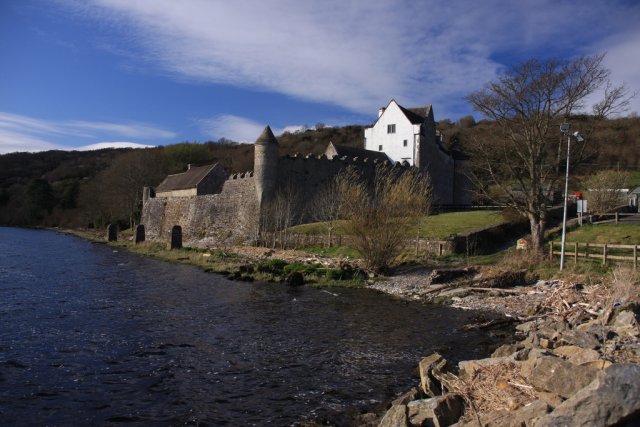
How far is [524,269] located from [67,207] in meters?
87.7

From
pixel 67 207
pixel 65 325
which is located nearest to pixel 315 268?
pixel 65 325

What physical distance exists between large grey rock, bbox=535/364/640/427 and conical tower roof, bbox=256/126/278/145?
33493 mm

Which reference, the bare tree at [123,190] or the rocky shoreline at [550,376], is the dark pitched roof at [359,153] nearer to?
the rocky shoreline at [550,376]

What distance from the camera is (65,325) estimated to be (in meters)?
14.0

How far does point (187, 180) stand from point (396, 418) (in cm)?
4868

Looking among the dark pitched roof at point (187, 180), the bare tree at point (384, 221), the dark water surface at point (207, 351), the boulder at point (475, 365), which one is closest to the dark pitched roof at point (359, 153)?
the dark pitched roof at point (187, 180)

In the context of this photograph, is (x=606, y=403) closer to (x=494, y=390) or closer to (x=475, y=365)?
(x=494, y=390)

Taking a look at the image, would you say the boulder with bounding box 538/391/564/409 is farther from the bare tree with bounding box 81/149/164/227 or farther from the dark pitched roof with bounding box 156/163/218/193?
the bare tree with bounding box 81/149/164/227

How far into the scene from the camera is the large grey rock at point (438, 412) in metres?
6.90

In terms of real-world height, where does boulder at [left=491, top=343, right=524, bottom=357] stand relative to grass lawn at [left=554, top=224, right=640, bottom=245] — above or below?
below

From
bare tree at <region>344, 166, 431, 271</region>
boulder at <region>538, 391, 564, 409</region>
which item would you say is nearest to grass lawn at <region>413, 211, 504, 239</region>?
bare tree at <region>344, 166, 431, 271</region>

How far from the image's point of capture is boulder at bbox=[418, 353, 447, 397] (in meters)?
8.45

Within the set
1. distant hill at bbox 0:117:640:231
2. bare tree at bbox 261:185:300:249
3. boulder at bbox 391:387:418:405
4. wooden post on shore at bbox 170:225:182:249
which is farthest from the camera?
distant hill at bbox 0:117:640:231

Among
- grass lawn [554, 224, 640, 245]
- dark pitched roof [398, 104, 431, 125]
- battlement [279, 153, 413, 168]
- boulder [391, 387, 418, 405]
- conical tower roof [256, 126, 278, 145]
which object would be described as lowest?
boulder [391, 387, 418, 405]
